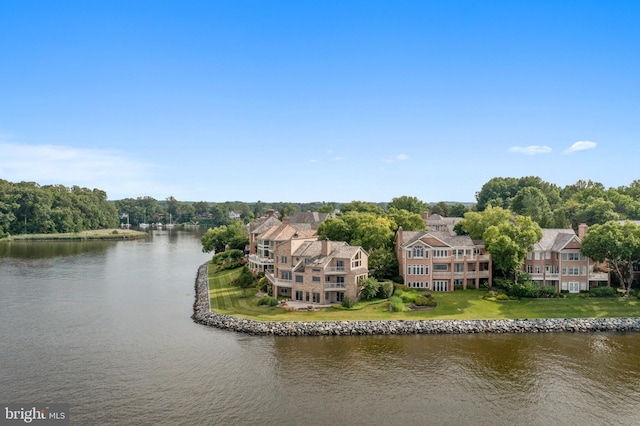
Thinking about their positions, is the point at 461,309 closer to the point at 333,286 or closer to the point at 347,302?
the point at 347,302

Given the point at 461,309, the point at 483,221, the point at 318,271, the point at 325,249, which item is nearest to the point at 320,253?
the point at 325,249

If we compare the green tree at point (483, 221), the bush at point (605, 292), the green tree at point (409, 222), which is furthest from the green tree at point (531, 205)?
the bush at point (605, 292)

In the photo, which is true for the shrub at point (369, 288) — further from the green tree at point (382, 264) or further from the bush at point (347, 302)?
the green tree at point (382, 264)

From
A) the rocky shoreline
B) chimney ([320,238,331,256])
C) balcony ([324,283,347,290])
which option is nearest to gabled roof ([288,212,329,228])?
chimney ([320,238,331,256])

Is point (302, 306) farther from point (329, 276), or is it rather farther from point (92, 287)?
point (92, 287)

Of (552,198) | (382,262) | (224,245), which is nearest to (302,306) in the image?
(382,262)

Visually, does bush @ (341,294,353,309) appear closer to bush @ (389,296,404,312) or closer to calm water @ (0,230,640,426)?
bush @ (389,296,404,312)
